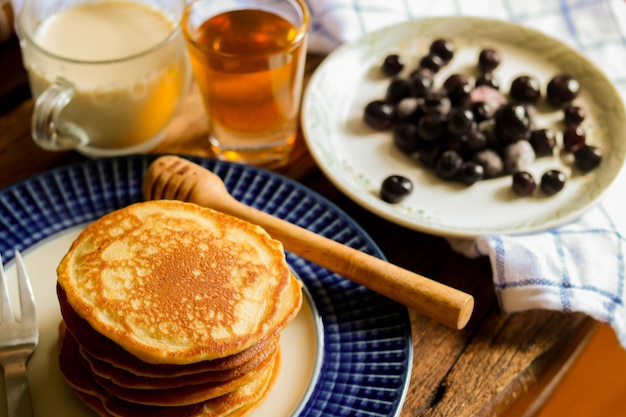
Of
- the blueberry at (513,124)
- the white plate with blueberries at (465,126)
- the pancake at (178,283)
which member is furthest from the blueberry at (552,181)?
the pancake at (178,283)

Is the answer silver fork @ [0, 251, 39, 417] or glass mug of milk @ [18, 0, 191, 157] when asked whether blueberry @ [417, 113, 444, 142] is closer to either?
glass mug of milk @ [18, 0, 191, 157]

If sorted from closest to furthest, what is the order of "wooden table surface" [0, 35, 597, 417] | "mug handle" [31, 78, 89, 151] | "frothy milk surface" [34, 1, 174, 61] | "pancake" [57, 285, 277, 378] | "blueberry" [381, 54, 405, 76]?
"pancake" [57, 285, 277, 378], "wooden table surface" [0, 35, 597, 417], "mug handle" [31, 78, 89, 151], "frothy milk surface" [34, 1, 174, 61], "blueberry" [381, 54, 405, 76]

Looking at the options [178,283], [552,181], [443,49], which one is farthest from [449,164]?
[178,283]

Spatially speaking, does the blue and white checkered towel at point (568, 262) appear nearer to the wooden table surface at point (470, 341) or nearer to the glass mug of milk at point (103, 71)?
the wooden table surface at point (470, 341)

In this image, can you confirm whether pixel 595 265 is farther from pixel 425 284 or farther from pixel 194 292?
pixel 194 292

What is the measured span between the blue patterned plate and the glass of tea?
0.13 m

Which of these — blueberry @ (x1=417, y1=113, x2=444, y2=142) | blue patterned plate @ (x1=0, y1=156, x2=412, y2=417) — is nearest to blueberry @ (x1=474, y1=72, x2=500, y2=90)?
blueberry @ (x1=417, y1=113, x2=444, y2=142)

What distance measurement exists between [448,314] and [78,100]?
2.64ft

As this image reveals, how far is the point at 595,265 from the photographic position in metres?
1.33

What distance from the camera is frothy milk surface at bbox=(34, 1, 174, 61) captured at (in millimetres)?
1492

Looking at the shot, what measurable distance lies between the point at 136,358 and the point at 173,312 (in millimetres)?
75

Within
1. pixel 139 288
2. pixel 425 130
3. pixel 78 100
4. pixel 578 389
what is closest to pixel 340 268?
pixel 139 288

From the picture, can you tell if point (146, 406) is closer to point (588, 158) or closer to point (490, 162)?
point (490, 162)

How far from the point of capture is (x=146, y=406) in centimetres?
103
